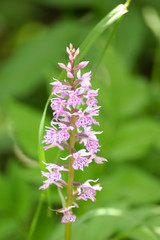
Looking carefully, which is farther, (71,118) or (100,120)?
(100,120)

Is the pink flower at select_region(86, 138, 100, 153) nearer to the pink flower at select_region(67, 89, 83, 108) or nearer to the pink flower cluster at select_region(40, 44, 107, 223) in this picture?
the pink flower cluster at select_region(40, 44, 107, 223)

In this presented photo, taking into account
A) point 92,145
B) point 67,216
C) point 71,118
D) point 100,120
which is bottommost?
point 67,216

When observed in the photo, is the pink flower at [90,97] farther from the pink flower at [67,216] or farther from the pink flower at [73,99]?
the pink flower at [67,216]

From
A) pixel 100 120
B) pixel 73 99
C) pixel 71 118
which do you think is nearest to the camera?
pixel 73 99

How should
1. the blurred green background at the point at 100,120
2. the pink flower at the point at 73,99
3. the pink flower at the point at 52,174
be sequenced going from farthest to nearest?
the blurred green background at the point at 100,120, the pink flower at the point at 52,174, the pink flower at the point at 73,99

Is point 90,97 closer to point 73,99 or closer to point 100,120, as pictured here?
point 73,99

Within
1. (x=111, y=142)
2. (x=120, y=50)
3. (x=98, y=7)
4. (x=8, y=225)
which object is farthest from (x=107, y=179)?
(x=98, y=7)

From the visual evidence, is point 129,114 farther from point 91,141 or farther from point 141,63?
point 141,63

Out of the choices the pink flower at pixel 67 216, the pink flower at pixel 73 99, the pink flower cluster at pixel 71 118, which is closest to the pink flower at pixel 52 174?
the pink flower cluster at pixel 71 118

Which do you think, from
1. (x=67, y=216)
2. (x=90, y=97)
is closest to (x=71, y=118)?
(x=90, y=97)
